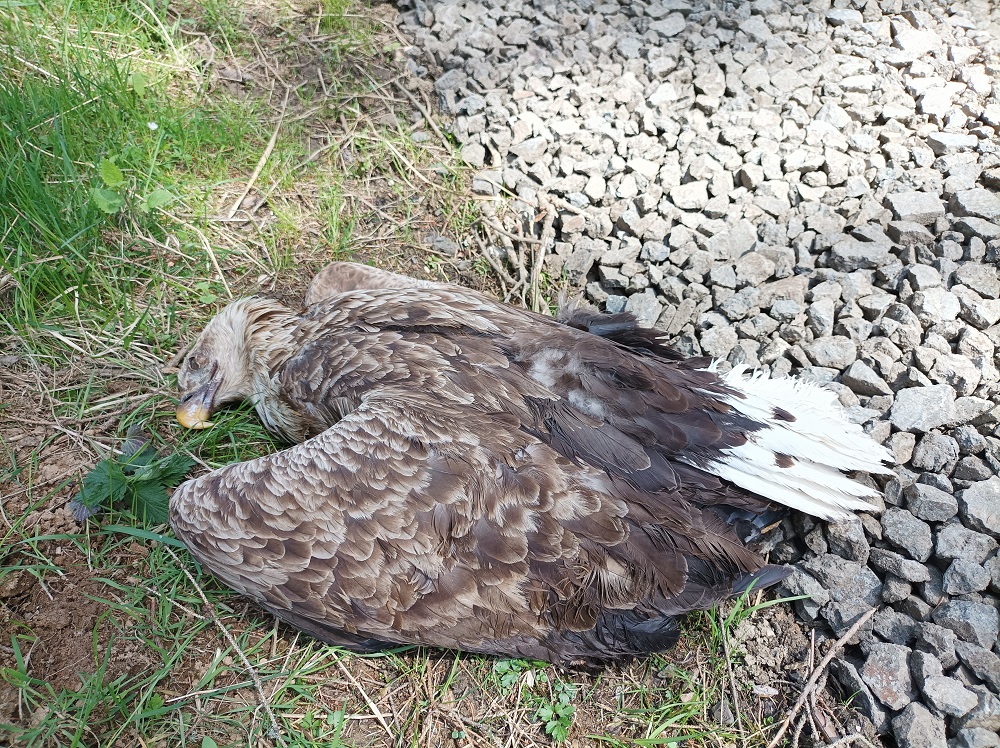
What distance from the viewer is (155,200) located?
3.54m

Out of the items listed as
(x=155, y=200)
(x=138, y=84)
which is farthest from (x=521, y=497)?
(x=138, y=84)

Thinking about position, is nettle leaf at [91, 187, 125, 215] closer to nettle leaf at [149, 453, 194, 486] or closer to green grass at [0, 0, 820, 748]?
green grass at [0, 0, 820, 748]

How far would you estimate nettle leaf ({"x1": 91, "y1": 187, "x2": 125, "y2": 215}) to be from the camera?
11.2 feet

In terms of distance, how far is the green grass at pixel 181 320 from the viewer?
2350mm

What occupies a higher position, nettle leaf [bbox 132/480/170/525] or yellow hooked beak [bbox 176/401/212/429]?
yellow hooked beak [bbox 176/401/212/429]

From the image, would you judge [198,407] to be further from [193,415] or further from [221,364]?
[221,364]

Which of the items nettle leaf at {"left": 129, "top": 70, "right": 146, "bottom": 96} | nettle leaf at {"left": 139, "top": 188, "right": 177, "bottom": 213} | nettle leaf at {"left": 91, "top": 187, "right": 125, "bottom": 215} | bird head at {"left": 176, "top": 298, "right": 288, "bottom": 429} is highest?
nettle leaf at {"left": 129, "top": 70, "right": 146, "bottom": 96}

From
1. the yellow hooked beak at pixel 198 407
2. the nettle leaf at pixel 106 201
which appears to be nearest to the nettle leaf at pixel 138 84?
the nettle leaf at pixel 106 201

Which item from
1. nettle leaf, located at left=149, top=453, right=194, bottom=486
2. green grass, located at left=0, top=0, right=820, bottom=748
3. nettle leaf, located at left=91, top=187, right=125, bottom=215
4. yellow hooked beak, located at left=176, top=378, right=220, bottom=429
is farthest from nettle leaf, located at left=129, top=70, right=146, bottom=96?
nettle leaf, located at left=149, top=453, right=194, bottom=486

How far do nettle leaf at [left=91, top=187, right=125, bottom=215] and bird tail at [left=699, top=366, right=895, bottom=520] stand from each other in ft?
9.45

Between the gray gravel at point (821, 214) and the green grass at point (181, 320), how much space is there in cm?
43

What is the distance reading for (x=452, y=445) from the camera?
2330mm

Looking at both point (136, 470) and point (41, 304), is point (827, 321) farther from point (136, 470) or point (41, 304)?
point (41, 304)

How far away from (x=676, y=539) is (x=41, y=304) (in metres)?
2.92
